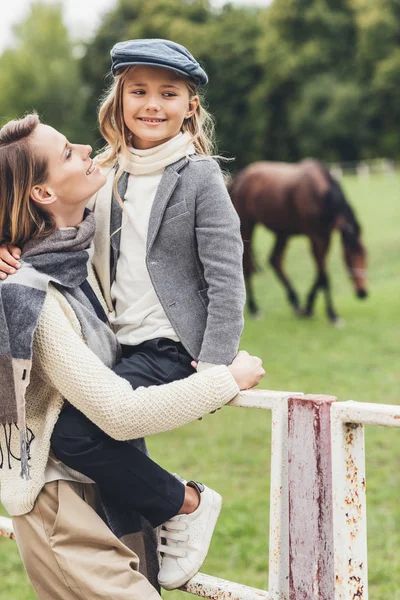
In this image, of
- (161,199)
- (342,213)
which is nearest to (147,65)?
(161,199)

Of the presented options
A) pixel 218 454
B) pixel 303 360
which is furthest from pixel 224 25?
pixel 218 454

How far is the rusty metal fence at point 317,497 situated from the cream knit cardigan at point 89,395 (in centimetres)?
11

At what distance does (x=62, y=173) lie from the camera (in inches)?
81.6

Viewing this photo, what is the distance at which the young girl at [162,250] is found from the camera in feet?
6.61

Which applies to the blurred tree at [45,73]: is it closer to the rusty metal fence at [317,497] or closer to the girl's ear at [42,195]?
the girl's ear at [42,195]

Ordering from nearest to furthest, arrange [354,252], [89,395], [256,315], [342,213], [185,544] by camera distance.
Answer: [89,395] < [185,544] < [342,213] < [354,252] < [256,315]

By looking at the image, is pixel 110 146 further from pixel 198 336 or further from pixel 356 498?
pixel 356 498

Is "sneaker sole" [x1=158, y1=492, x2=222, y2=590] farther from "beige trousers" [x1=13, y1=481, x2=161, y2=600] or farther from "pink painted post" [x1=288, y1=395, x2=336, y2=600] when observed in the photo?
"pink painted post" [x1=288, y1=395, x2=336, y2=600]

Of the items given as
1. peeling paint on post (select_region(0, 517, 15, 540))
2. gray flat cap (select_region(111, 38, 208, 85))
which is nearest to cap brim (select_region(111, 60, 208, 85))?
gray flat cap (select_region(111, 38, 208, 85))

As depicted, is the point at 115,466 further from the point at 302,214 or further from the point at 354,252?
the point at 302,214

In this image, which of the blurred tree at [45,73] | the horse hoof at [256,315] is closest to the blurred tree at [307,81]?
the blurred tree at [45,73]

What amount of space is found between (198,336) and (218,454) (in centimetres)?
437

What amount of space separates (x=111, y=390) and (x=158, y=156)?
637 mm

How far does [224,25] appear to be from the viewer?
44.7m
